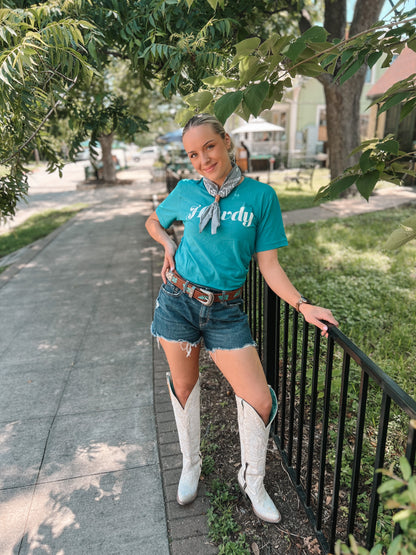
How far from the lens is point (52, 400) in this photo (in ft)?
11.5

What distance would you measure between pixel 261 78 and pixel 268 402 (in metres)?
1.50

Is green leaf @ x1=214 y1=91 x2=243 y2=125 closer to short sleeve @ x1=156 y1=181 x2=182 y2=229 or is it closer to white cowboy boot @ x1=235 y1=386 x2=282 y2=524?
short sleeve @ x1=156 y1=181 x2=182 y2=229

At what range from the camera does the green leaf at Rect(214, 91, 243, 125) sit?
1.63 meters

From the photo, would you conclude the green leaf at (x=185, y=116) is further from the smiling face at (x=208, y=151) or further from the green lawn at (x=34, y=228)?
the green lawn at (x=34, y=228)

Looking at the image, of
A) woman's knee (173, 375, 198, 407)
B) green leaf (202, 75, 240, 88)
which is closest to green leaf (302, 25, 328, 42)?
green leaf (202, 75, 240, 88)

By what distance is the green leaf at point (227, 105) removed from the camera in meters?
1.63

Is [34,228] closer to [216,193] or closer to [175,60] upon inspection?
[175,60]

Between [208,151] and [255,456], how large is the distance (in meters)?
1.56

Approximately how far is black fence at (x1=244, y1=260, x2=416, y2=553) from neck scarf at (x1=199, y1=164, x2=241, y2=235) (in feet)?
2.19

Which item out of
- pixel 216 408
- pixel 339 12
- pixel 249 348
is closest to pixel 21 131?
pixel 249 348

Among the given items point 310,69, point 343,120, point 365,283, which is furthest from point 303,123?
point 310,69

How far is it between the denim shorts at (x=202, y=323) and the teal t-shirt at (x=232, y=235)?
0.11 m

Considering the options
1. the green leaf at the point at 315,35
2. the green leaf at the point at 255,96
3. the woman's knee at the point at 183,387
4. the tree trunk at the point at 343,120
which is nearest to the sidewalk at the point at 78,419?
the woman's knee at the point at 183,387

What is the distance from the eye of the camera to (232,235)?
2010 mm
